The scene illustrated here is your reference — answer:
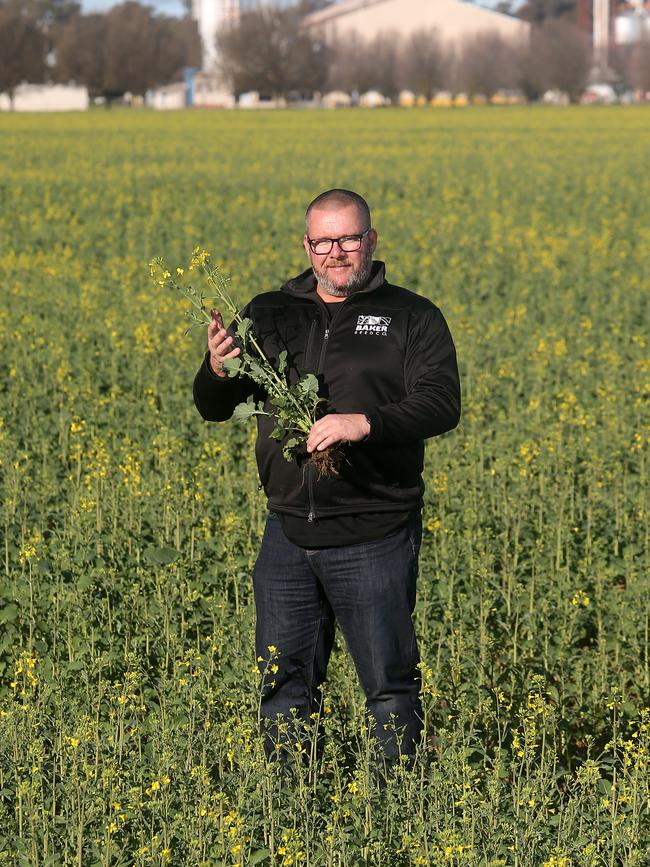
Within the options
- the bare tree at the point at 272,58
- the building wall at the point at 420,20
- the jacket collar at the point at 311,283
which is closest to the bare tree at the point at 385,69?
the bare tree at the point at 272,58

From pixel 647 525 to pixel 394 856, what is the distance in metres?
3.90

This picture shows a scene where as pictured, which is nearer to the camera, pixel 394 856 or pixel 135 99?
pixel 394 856

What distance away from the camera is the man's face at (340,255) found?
4.58 meters

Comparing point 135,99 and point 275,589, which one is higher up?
point 135,99

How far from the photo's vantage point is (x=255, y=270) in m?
19.2

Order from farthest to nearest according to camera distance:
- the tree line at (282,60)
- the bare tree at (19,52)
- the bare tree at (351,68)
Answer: the bare tree at (351,68) → the tree line at (282,60) → the bare tree at (19,52)

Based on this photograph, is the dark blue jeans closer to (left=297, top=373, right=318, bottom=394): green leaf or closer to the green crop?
the green crop

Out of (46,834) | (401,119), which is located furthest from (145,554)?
(401,119)

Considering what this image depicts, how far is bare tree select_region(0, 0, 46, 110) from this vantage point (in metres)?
116

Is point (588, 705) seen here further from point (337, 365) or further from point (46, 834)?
point (46, 834)

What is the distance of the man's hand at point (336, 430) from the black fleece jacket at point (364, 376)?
204mm

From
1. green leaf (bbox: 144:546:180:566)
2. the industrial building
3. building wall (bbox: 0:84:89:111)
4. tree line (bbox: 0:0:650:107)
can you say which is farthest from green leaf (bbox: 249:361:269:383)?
the industrial building

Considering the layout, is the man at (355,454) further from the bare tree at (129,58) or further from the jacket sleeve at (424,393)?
the bare tree at (129,58)

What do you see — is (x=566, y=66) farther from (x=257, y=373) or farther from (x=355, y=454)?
(x=257, y=373)
